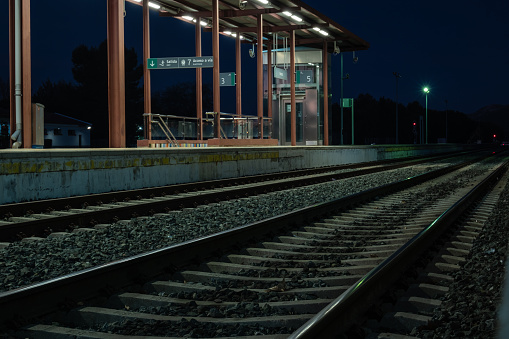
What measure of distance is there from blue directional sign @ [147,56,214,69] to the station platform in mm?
4359

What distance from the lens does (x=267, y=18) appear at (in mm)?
30656

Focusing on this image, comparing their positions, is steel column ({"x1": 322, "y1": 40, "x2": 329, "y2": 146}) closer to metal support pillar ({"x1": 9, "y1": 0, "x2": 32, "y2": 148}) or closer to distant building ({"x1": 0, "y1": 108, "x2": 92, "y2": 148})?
metal support pillar ({"x1": 9, "y1": 0, "x2": 32, "y2": 148})

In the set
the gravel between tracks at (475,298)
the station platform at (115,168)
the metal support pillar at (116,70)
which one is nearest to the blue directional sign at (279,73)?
the station platform at (115,168)

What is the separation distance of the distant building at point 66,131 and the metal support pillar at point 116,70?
174 ft

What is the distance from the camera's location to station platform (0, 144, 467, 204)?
11.0m

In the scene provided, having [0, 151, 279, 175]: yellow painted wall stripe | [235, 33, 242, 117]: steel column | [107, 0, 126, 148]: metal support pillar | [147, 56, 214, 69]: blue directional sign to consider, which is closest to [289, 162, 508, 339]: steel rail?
[0, 151, 279, 175]: yellow painted wall stripe

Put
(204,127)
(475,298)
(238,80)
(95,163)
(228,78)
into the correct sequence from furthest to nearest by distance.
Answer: (228,78) → (238,80) → (204,127) → (95,163) → (475,298)

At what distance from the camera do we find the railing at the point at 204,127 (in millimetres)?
23625

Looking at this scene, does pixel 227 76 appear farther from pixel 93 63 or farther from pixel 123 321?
pixel 93 63

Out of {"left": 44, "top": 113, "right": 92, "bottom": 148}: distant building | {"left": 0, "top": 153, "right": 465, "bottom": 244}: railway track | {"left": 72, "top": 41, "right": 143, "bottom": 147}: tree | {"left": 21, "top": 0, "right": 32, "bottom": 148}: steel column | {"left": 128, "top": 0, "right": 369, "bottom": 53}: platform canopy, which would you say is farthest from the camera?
{"left": 72, "top": 41, "right": 143, "bottom": 147}: tree

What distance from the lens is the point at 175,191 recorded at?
13.4 metres

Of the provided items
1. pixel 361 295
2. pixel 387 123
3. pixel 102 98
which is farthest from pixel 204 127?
pixel 387 123

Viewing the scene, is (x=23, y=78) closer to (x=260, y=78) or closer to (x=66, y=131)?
(x=260, y=78)

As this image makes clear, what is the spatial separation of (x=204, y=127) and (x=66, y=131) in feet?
158
